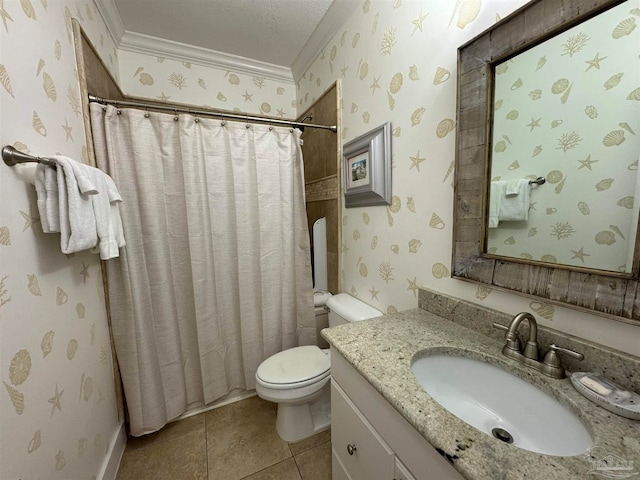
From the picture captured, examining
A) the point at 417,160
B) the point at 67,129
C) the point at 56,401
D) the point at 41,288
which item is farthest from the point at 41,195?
the point at 417,160

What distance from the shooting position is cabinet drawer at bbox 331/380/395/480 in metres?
0.67

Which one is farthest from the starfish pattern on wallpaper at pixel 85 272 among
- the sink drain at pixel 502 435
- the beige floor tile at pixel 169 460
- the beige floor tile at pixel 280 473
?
the sink drain at pixel 502 435

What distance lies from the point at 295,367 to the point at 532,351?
1.04m

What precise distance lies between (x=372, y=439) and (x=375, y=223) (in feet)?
3.06

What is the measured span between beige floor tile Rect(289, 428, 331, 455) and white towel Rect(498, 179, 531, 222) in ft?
4.71

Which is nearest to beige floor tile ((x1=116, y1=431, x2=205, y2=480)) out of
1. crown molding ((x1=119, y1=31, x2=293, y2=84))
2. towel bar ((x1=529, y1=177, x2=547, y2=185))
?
towel bar ((x1=529, y1=177, x2=547, y2=185))

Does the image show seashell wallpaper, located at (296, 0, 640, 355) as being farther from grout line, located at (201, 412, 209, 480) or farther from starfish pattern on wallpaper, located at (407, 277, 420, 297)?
grout line, located at (201, 412, 209, 480)

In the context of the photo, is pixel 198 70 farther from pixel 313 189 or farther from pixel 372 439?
pixel 372 439

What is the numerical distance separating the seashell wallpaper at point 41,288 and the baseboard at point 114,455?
6 centimetres

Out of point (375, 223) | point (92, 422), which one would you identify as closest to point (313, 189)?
point (375, 223)

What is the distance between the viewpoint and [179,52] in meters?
1.78

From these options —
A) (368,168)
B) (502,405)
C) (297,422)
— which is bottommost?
(297,422)

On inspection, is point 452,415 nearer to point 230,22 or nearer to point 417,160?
point 417,160

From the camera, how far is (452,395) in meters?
0.74
